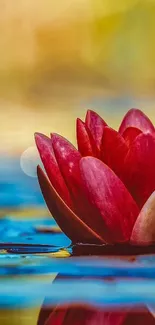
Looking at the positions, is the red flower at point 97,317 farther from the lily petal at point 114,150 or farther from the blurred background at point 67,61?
the blurred background at point 67,61

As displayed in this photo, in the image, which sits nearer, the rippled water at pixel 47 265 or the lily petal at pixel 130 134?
the rippled water at pixel 47 265

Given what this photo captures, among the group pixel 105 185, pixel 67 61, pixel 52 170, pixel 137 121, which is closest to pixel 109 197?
pixel 105 185

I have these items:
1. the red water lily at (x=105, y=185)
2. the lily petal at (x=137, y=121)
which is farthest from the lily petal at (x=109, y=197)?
the lily petal at (x=137, y=121)

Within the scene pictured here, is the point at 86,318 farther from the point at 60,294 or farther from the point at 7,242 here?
the point at 7,242

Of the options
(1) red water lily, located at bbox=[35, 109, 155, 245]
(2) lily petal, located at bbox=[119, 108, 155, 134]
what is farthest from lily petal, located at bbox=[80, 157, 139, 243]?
(2) lily petal, located at bbox=[119, 108, 155, 134]

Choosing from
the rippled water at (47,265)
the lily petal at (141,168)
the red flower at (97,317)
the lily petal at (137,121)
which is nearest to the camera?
the red flower at (97,317)

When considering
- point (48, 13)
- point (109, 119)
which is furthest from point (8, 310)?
point (48, 13)

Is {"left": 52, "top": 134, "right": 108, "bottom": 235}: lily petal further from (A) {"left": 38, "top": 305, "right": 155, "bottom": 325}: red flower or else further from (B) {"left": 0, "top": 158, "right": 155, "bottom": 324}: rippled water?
(A) {"left": 38, "top": 305, "right": 155, "bottom": 325}: red flower
